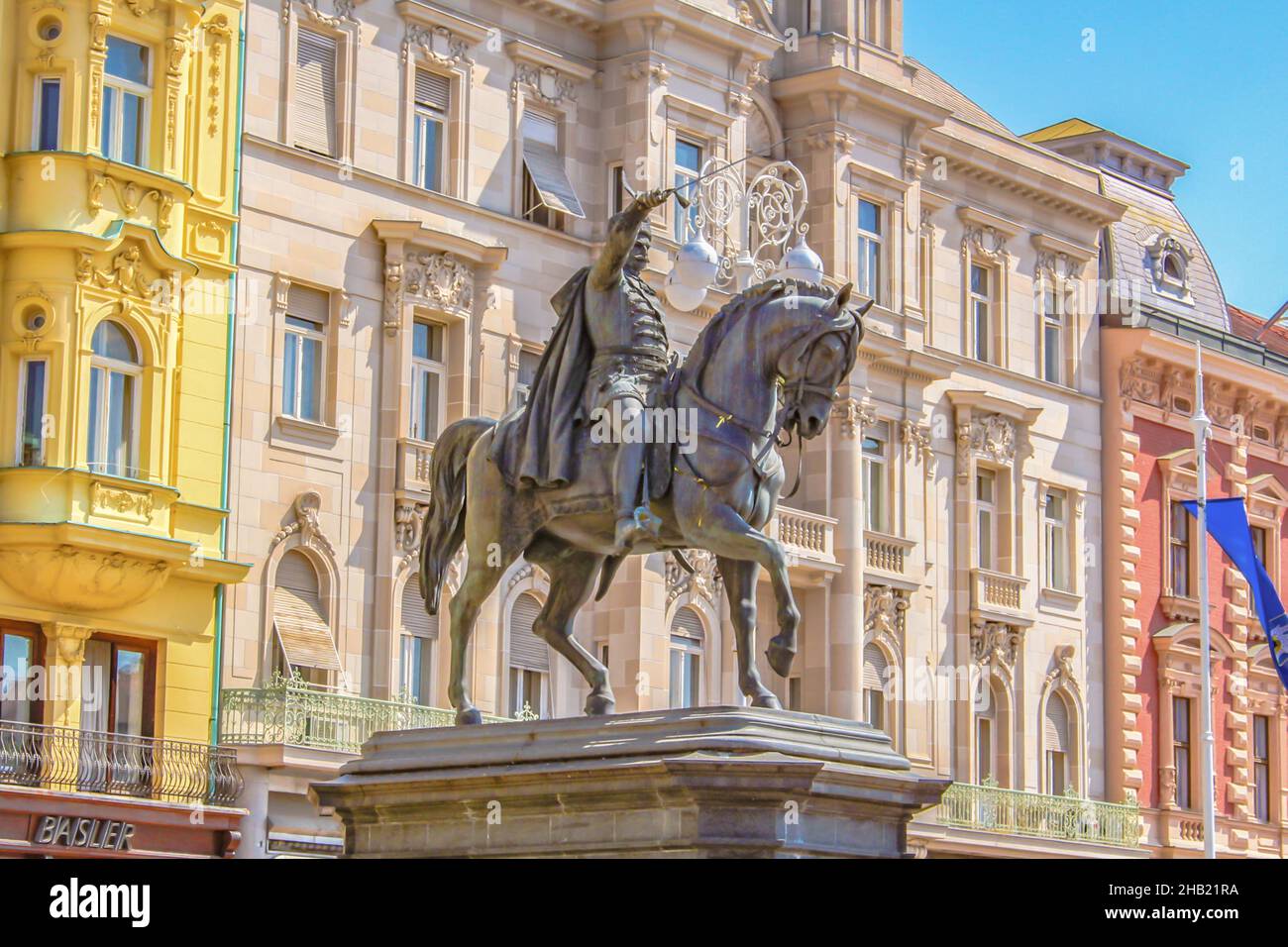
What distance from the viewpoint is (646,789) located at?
60.0 ft

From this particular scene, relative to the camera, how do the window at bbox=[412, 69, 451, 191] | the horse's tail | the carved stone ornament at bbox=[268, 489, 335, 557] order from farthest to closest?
the window at bbox=[412, 69, 451, 191] < the carved stone ornament at bbox=[268, 489, 335, 557] < the horse's tail

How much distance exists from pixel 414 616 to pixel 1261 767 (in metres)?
23.8

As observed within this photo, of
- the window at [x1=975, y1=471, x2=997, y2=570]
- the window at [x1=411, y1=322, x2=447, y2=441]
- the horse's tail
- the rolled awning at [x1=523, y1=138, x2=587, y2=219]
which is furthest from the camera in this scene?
the window at [x1=975, y1=471, x2=997, y2=570]

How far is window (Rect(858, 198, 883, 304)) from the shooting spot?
155 ft

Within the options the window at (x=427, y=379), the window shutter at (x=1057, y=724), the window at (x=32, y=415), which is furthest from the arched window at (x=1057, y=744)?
the window at (x=32, y=415)

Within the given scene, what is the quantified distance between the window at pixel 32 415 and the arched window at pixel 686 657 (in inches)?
477

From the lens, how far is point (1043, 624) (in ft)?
168

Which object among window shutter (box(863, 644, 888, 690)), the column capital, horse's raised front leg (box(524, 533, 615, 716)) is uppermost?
window shutter (box(863, 644, 888, 690))

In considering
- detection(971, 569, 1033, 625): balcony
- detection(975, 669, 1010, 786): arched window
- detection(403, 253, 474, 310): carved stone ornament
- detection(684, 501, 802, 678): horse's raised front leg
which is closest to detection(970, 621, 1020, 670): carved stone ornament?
detection(971, 569, 1033, 625): balcony

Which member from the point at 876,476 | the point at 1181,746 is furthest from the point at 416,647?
the point at 1181,746

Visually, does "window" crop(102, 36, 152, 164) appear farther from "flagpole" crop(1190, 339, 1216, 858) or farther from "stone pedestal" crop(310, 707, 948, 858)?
"flagpole" crop(1190, 339, 1216, 858)

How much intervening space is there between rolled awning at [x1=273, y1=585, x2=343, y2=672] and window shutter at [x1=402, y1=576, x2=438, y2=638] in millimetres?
1449

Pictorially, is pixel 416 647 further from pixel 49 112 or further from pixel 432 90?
pixel 49 112

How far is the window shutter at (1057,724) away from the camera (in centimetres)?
5128
